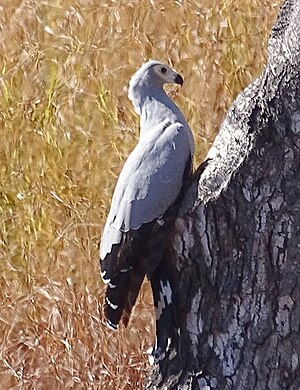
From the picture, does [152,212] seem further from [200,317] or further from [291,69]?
[291,69]

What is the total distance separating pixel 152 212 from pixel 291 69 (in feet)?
1.10

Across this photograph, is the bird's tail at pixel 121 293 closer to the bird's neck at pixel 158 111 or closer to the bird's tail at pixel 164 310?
the bird's tail at pixel 164 310

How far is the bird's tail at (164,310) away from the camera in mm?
1684

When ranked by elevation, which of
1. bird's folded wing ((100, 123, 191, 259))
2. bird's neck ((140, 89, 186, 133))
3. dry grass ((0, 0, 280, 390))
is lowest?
dry grass ((0, 0, 280, 390))

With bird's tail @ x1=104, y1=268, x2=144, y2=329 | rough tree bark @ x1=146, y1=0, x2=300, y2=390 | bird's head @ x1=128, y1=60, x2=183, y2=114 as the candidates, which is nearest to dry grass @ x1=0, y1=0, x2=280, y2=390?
bird's head @ x1=128, y1=60, x2=183, y2=114

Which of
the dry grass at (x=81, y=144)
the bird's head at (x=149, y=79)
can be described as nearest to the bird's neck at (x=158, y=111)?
the bird's head at (x=149, y=79)

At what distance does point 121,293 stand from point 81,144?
119 centimetres

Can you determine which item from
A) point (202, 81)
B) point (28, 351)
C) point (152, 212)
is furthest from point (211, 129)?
point (152, 212)

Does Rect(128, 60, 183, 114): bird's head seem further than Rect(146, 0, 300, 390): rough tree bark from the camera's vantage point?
Yes

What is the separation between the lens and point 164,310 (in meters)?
Result: 1.71

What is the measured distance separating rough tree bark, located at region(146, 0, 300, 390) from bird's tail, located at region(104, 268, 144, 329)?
0.12 meters

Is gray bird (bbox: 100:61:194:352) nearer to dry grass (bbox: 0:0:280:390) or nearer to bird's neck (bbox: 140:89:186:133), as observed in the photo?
bird's neck (bbox: 140:89:186:133)

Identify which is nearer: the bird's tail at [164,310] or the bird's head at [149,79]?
the bird's tail at [164,310]

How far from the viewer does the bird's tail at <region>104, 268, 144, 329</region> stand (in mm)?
1750
